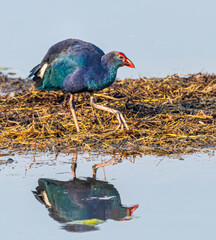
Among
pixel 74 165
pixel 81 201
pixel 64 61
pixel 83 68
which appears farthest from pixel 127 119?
pixel 81 201

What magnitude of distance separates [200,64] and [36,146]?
695 cm

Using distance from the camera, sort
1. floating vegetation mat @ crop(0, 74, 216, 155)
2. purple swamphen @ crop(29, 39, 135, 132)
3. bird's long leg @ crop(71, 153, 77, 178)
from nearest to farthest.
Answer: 1. bird's long leg @ crop(71, 153, 77, 178)
2. floating vegetation mat @ crop(0, 74, 216, 155)
3. purple swamphen @ crop(29, 39, 135, 132)

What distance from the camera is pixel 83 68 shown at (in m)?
9.26

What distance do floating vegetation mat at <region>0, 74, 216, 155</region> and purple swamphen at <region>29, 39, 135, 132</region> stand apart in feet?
1.00

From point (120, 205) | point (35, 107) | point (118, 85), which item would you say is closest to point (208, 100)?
point (118, 85)

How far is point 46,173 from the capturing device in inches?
305

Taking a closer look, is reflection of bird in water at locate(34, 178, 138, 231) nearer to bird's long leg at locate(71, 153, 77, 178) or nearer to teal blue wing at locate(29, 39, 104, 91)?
bird's long leg at locate(71, 153, 77, 178)

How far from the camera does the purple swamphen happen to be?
9.25 m

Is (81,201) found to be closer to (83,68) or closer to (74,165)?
(74,165)

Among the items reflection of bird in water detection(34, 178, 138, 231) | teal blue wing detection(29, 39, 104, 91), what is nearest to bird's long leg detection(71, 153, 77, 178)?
reflection of bird in water detection(34, 178, 138, 231)

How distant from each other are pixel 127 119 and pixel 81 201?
10.5 feet

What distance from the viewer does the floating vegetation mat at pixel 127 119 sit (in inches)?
348

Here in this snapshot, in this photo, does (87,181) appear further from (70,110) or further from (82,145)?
(70,110)

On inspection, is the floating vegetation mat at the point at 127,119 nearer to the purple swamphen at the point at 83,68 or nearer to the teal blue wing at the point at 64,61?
the purple swamphen at the point at 83,68
